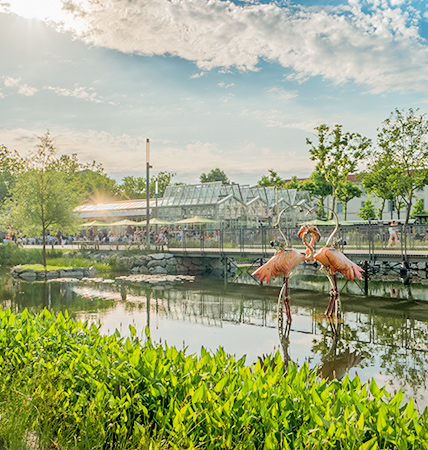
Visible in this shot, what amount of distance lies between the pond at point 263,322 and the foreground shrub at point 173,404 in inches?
41.7

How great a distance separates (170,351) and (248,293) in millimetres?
16751

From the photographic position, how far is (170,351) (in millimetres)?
4559

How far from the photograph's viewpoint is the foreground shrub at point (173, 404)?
3.25 metres

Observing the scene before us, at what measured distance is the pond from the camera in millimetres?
9602

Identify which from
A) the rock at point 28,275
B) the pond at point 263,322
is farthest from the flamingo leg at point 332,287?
the rock at point 28,275

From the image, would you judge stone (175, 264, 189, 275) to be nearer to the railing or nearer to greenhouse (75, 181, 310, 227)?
the railing

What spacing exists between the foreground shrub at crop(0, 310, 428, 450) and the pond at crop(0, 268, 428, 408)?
1060 millimetres

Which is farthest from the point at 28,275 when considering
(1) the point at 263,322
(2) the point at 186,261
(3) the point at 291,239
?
(1) the point at 263,322

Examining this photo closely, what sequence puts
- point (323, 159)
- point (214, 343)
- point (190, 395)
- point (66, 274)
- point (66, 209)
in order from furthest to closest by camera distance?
1. point (323, 159)
2. point (66, 209)
3. point (66, 274)
4. point (214, 343)
5. point (190, 395)

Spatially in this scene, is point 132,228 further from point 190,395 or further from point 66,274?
point 190,395

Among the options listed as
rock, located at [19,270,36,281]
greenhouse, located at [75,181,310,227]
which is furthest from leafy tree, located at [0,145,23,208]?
rock, located at [19,270,36,281]

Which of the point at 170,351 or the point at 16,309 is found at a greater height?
the point at 170,351

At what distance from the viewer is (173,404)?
3.84 metres

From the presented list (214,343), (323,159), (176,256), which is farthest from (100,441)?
(323,159)
